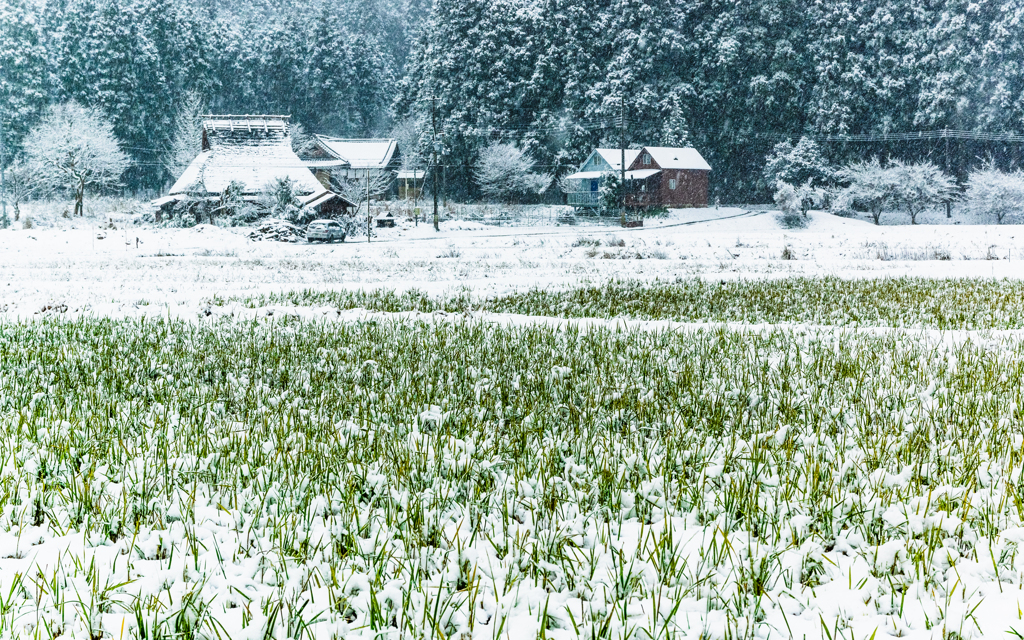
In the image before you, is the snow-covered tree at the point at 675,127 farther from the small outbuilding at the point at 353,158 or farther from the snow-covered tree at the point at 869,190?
the small outbuilding at the point at 353,158

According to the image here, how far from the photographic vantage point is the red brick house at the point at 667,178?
218 ft

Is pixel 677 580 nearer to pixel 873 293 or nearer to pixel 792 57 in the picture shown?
pixel 873 293

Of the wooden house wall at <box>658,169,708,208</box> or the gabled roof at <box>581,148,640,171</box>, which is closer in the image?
the gabled roof at <box>581,148,640,171</box>

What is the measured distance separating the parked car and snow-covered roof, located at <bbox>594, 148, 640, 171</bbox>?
96.6ft

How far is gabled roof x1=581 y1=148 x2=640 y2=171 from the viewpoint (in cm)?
6475

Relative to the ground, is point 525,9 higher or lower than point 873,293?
higher

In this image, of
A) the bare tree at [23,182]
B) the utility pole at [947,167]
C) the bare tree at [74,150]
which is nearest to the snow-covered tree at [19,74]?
the bare tree at [74,150]

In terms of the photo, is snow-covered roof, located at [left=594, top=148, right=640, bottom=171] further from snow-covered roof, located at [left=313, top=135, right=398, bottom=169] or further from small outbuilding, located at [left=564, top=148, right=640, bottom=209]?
snow-covered roof, located at [left=313, top=135, right=398, bottom=169]

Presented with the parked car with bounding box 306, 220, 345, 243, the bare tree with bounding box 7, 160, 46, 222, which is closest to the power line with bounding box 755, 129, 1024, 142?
the parked car with bounding box 306, 220, 345, 243

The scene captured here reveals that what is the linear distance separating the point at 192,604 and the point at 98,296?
1449cm

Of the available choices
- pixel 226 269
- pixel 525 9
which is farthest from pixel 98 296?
pixel 525 9

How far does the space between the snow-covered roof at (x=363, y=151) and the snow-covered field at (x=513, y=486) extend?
64.9m

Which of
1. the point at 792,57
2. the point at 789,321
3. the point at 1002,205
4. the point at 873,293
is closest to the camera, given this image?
the point at 789,321

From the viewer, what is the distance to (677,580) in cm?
268
